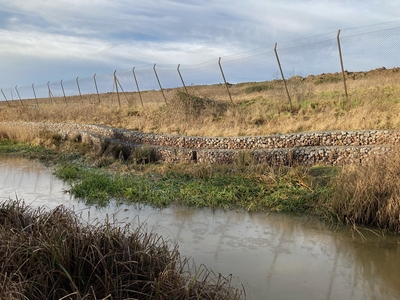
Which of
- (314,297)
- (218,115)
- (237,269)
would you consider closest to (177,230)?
(237,269)

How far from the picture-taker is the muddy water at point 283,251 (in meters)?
5.00

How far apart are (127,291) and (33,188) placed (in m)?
7.70

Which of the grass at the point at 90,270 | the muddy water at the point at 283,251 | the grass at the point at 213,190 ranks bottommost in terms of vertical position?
the muddy water at the point at 283,251

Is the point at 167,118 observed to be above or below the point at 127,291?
above

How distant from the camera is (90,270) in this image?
3.99m

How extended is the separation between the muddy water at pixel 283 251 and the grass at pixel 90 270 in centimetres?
93

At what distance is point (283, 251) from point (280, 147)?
621 centimetres

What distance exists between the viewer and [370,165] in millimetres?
7414

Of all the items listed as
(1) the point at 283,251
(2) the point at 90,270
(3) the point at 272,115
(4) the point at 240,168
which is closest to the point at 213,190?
(4) the point at 240,168

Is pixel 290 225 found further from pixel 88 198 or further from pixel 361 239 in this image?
pixel 88 198

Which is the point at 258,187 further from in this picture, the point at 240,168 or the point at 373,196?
the point at 373,196

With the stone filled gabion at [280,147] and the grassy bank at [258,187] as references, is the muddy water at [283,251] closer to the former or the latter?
the grassy bank at [258,187]

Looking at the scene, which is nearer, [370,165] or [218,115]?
[370,165]

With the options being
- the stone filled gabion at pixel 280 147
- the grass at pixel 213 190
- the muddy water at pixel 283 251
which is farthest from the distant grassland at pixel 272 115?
the muddy water at pixel 283 251
